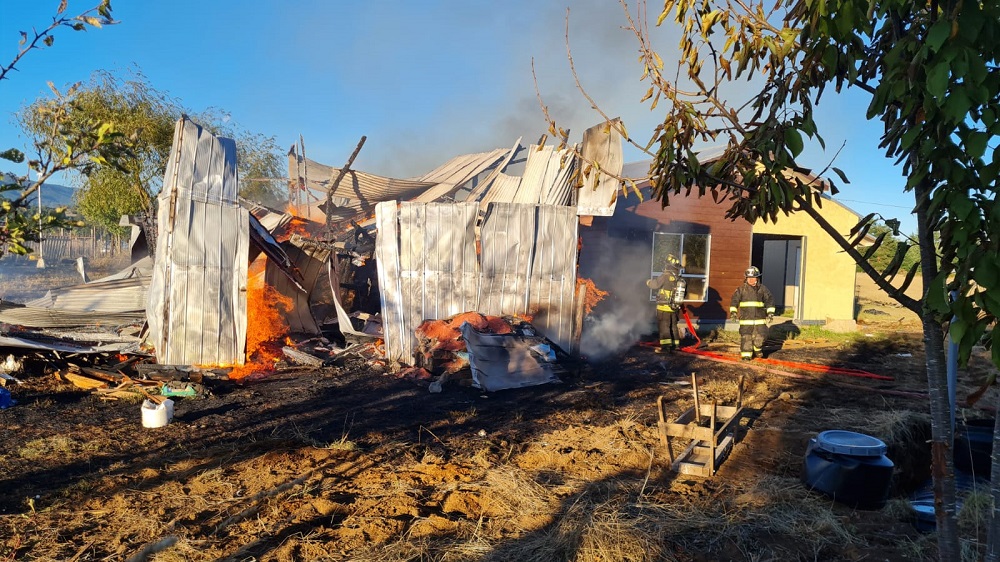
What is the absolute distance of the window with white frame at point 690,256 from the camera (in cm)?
1523

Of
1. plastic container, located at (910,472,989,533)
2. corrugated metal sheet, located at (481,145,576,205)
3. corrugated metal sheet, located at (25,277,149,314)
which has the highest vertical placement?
corrugated metal sheet, located at (481,145,576,205)

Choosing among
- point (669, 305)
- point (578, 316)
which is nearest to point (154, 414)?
point (578, 316)

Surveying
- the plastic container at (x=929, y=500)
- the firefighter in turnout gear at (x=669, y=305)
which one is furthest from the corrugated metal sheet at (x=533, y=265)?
the plastic container at (x=929, y=500)

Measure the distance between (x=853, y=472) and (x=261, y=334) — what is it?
8.24 metres

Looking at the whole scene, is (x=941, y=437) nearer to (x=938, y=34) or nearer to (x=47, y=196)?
(x=938, y=34)

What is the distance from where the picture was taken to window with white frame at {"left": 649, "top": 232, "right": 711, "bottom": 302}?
15227 millimetres

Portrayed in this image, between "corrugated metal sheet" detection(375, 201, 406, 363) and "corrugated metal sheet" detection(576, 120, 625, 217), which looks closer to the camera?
"corrugated metal sheet" detection(375, 201, 406, 363)

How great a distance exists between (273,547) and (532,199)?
8.68 meters

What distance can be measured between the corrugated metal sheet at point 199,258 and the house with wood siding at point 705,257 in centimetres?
731

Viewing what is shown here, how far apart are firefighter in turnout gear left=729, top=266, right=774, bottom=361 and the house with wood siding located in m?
2.95

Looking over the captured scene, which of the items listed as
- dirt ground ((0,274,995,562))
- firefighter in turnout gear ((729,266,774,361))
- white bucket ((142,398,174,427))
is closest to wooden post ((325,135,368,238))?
dirt ground ((0,274,995,562))

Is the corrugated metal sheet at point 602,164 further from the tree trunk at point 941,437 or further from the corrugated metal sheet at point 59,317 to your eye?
the tree trunk at point 941,437

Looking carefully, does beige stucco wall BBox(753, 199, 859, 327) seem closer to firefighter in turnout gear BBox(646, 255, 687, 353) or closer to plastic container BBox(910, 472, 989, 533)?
firefighter in turnout gear BBox(646, 255, 687, 353)

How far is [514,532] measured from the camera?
418cm
